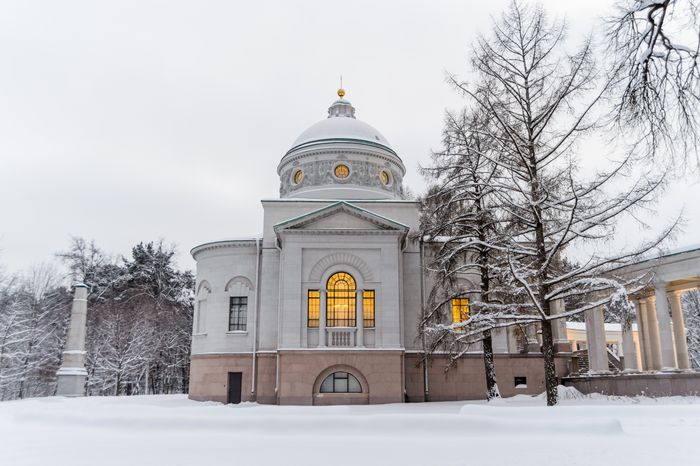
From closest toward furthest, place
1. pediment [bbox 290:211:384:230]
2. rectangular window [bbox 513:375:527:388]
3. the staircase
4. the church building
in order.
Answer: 1. the church building
2. pediment [bbox 290:211:384:230]
3. rectangular window [bbox 513:375:527:388]
4. the staircase

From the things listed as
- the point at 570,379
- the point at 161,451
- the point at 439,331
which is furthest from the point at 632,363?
the point at 161,451

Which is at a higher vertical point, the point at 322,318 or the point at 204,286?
the point at 204,286

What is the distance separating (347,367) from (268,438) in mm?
12796

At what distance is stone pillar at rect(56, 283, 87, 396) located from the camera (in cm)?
3036

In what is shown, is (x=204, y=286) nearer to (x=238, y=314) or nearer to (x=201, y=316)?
(x=201, y=316)

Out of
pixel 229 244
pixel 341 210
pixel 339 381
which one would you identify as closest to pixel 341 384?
pixel 339 381


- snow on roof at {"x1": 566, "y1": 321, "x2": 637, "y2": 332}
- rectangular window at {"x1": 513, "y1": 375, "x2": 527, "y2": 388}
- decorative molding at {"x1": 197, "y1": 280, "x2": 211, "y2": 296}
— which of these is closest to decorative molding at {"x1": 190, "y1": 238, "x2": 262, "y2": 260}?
decorative molding at {"x1": 197, "y1": 280, "x2": 211, "y2": 296}

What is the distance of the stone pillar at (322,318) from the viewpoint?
82.7ft

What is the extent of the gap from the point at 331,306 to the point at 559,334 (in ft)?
44.5

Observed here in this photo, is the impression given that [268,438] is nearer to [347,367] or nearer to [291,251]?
[347,367]

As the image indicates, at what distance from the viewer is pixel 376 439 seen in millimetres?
12062

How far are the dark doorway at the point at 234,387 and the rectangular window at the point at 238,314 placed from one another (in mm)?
2409

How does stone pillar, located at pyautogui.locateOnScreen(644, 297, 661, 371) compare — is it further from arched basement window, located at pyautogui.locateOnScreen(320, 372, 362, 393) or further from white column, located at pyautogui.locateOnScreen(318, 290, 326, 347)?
white column, located at pyautogui.locateOnScreen(318, 290, 326, 347)

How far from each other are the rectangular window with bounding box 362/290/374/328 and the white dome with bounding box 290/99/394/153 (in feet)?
39.1
